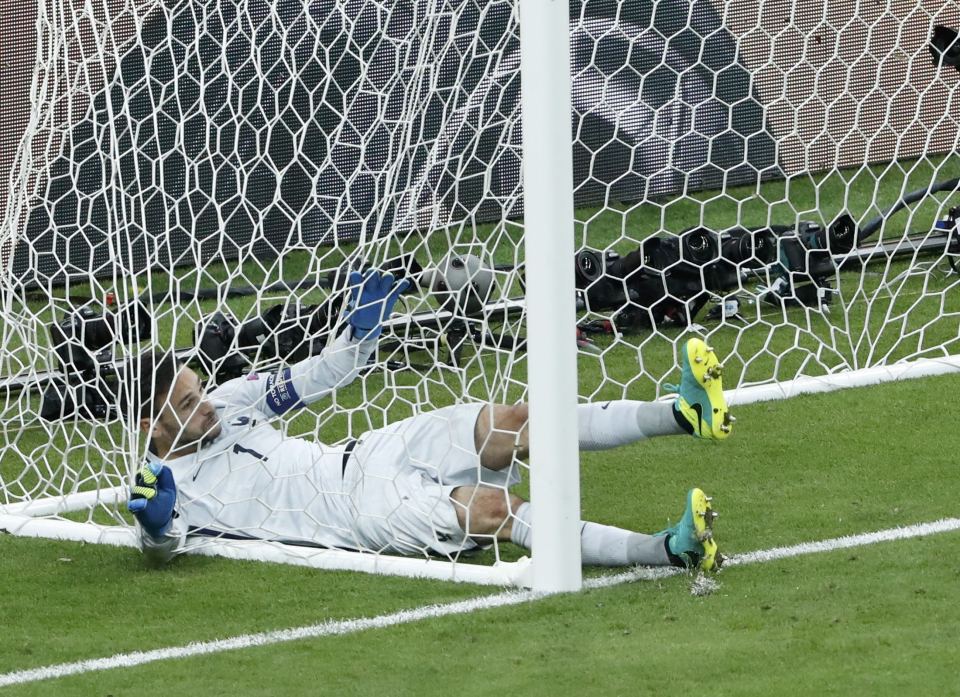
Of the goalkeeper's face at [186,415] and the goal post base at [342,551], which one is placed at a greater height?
the goalkeeper's face at [186,415]

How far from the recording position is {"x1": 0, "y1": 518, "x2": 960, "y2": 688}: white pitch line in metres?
4.04

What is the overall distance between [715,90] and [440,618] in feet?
12.1

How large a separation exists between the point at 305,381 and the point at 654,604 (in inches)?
55.6

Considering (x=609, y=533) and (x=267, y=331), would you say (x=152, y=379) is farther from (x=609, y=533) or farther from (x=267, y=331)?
(x=609, y=533)

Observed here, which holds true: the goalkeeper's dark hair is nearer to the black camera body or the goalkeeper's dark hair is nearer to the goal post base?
the goal post base

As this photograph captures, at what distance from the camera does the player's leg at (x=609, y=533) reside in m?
4.26

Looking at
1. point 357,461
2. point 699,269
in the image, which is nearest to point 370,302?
point 357,461

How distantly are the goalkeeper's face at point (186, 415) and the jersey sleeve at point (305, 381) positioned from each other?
Answer: 12cm

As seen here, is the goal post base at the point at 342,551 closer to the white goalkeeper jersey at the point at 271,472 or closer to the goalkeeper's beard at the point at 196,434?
the white goalkeeper jersey at the point at 271,472

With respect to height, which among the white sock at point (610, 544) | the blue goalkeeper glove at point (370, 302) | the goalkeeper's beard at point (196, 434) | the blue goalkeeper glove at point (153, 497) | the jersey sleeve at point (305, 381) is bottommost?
the white sock at point (610, 544)

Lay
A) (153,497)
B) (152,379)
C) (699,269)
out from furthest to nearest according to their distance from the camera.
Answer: (699,269) → (152,379) → (153,497)

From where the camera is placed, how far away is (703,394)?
447cm

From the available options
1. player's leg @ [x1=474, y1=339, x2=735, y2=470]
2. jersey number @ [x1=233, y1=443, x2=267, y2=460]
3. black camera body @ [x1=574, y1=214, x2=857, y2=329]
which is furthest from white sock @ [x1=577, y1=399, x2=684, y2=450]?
black camera body @ [x1=574, y1=214, x2=857, y2=329]

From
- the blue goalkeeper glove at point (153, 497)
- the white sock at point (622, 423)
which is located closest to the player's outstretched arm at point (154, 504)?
the blue goalkeeper glove at point (153, 497)
